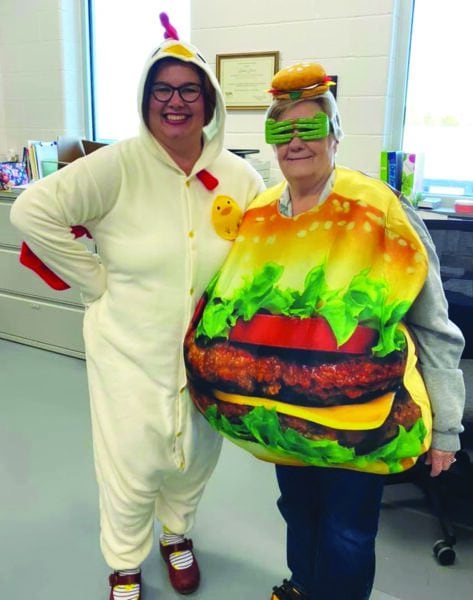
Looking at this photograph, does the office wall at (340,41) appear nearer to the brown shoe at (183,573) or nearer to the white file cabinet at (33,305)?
A: the white file cabinet at (33,305)

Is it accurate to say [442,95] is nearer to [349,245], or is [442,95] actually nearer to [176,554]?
[349,245]

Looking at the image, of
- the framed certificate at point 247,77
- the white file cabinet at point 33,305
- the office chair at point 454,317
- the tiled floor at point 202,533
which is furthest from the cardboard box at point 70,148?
the office chair at point 454,317

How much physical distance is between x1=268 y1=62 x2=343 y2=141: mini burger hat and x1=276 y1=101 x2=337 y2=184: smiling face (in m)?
0.02

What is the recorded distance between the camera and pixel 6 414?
8.30 feet

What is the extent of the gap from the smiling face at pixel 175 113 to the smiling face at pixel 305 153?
0.86ft

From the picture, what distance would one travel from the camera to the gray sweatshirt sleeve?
3.57ft

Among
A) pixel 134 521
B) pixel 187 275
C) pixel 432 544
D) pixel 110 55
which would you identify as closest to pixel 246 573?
pixel 134 521

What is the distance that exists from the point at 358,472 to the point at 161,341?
1.73ft

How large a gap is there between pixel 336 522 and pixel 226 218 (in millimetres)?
717

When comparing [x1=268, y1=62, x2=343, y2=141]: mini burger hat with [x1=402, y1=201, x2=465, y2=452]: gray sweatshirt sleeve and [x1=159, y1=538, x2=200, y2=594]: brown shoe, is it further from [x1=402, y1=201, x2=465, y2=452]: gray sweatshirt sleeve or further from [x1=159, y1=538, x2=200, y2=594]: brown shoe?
[x1=159, y1=538, x2=200, y2=594]: brown shoe

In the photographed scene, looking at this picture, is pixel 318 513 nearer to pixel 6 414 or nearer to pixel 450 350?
pixel 450 350

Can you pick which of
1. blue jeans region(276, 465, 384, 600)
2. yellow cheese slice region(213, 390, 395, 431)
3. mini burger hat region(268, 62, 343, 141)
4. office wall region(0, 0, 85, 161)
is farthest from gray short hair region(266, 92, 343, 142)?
office wall region(0, 0, 85, 161)

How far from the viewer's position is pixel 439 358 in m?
1.11

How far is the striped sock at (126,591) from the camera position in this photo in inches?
59.0
